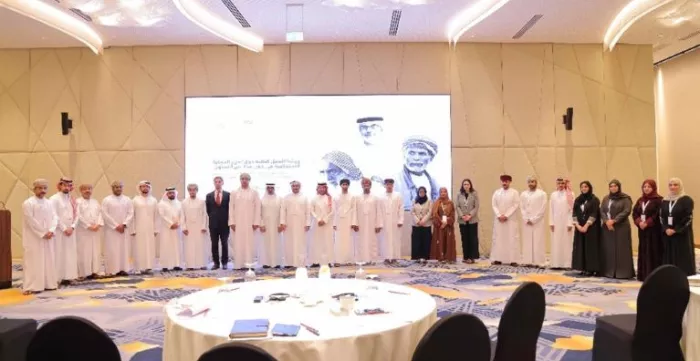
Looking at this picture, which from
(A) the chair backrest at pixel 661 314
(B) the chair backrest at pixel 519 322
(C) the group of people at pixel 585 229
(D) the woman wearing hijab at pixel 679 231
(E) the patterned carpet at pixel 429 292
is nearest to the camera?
(B) the chair backrest at pixel 519 322

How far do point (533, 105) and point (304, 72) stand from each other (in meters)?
4.83

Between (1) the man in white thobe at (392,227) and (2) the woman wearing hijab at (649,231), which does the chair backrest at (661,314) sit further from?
(1) the man in white thobe at (392,227)

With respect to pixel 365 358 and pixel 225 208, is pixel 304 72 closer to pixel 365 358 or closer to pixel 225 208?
pixel 225 208

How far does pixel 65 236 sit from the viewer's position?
8078 mm

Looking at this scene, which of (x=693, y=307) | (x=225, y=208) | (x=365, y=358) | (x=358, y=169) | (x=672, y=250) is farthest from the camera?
(x=358, y=169)

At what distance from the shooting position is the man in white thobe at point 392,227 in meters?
10.0

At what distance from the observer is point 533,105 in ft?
37.7

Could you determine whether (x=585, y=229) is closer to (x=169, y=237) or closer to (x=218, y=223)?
(x=218, y=223)

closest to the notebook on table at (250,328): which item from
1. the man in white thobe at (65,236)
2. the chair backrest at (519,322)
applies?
the chair backrest at (519,322)

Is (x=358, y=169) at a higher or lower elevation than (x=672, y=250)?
higher

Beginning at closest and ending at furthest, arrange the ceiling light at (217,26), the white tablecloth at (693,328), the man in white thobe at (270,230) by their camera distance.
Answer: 1. the white tablecloth at (693,328)
2. the ceiling light at (217,26)
3. the man in white thobe at (270,230)

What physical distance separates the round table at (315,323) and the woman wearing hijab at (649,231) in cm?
535

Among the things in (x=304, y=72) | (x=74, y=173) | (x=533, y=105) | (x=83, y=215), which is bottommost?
(x=83, y=215)

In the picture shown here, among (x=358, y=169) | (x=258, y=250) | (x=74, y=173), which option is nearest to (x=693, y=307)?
(x=258, y=250)
